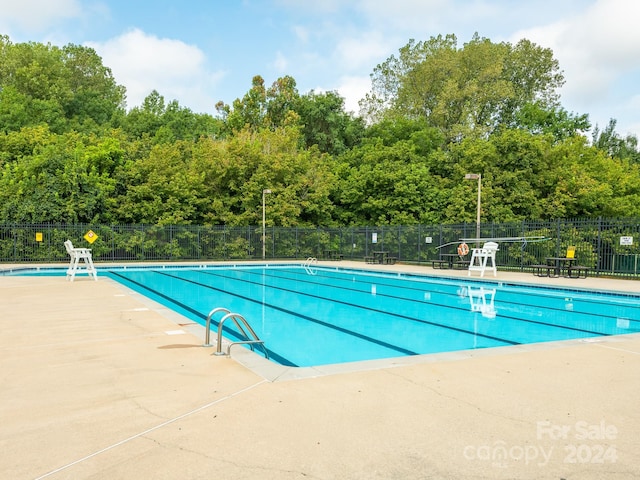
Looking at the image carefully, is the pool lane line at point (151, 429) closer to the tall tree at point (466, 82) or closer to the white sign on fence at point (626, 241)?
the white sign on fence at point (626, 241)

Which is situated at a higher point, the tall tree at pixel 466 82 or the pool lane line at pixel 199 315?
the tall tree at pixel 466 82

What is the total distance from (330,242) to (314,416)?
25238 mm

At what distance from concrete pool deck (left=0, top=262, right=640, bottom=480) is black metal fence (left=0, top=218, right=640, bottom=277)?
13554mm

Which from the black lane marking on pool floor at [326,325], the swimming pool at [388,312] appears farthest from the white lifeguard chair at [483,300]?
the black lane marking on pool floor at [326,325]

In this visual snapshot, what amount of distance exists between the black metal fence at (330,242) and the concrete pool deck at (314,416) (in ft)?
44.5

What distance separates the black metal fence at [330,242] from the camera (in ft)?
57.5

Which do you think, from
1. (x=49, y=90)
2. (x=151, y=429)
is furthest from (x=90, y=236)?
(x=49, y=90)

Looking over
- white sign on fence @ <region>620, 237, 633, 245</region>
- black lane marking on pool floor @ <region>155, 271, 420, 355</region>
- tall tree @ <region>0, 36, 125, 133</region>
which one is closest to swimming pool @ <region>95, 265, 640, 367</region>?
black lane marking on pool floor @ <region>155, 271, 420, 355</region>

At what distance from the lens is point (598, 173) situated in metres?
30.4

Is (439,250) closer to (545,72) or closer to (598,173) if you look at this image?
(598,173)

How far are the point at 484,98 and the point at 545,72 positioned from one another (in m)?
7.76

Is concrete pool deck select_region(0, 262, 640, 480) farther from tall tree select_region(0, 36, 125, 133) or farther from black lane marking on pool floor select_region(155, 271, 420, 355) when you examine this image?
tall tree select_region(0, 36, 125, 133)

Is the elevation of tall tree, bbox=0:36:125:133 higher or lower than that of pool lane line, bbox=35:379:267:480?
higher

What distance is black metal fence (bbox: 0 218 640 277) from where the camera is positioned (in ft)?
57.5
